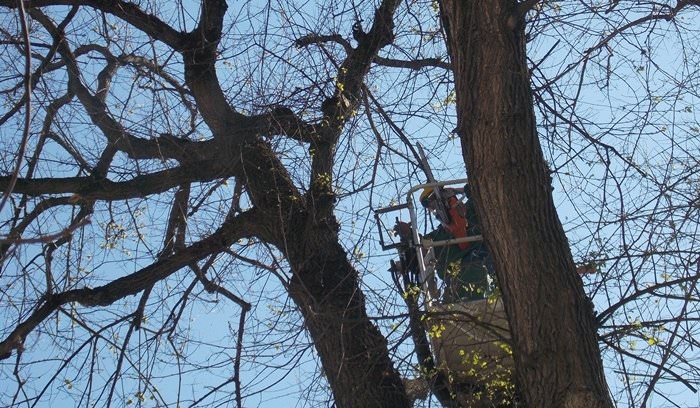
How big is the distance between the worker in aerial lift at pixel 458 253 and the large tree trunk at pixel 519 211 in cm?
129

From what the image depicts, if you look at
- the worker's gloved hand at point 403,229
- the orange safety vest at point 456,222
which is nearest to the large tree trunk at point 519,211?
the worker's gloved hand at point 403,229

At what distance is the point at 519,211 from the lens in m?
5.53

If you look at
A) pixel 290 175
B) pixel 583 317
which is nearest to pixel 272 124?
pixel 290 175

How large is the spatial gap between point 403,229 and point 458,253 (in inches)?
23.4

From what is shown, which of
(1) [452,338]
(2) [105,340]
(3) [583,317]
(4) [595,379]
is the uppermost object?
(2) [105,340]

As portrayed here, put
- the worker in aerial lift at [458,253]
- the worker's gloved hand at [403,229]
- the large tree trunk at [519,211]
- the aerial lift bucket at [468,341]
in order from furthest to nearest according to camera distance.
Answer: the worker's gloved hand at [403,229] → the worker in aerial lift at [458,253] → the aerial lift bucket at [468,341] → the large tree trunk at [519,211]

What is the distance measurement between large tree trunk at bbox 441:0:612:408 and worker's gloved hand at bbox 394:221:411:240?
193cm

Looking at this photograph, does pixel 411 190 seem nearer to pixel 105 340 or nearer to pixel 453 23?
pixel 453 23

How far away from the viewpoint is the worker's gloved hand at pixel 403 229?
302 inches

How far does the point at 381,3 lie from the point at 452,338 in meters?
2.68

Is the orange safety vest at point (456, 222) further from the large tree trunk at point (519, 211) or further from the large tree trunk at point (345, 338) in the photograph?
Result: the large tree trunk at point (519, 211)

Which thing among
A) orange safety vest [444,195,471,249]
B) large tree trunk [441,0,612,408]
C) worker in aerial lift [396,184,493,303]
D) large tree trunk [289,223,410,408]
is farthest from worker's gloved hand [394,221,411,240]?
large tree trunk [441,0,612,408]

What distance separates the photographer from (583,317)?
17.4ft

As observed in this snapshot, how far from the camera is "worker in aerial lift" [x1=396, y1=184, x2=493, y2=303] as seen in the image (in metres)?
7.01
